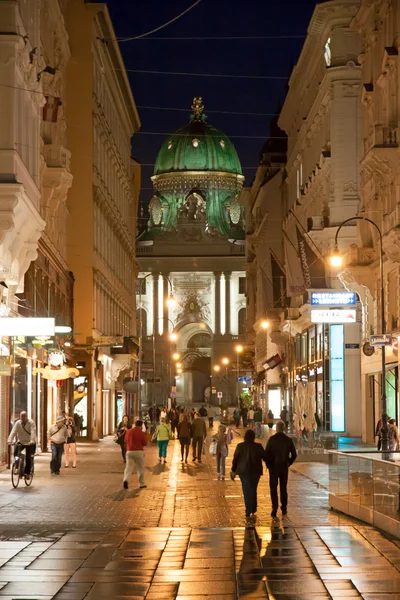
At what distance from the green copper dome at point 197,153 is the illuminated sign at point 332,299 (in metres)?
118

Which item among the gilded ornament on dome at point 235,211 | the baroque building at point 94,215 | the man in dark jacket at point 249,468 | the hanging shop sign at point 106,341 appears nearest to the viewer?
the man in dark jacket at point 249,468

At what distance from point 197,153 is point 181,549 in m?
146

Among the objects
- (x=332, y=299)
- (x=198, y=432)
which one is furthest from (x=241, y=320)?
(x=332, y=299)

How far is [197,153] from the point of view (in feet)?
528

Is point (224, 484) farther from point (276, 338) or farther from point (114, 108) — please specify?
point (276, 338)

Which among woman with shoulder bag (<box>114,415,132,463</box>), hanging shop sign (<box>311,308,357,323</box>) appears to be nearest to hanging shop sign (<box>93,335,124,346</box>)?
woman with shoulder bag (<box>114,415,132,463</box>)

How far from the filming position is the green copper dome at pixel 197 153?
160500 millimetres

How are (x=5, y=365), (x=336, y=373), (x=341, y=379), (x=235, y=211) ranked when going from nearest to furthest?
(x=5, y=365), (x=341, y=379), (x=336, y=373), (x=235, y=211)

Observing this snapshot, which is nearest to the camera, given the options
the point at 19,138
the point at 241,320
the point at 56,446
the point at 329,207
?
the point at 19,138

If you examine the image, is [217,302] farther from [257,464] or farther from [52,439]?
[257,464]

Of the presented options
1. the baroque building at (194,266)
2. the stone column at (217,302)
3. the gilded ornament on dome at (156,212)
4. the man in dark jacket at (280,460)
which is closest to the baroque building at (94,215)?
the man in dark jacket at (280,460)

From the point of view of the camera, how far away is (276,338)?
286ft

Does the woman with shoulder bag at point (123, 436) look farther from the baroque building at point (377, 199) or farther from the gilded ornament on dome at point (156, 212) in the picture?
the gilded ornament on dome at point (156, 212)

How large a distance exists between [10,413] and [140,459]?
7135 millimetres
